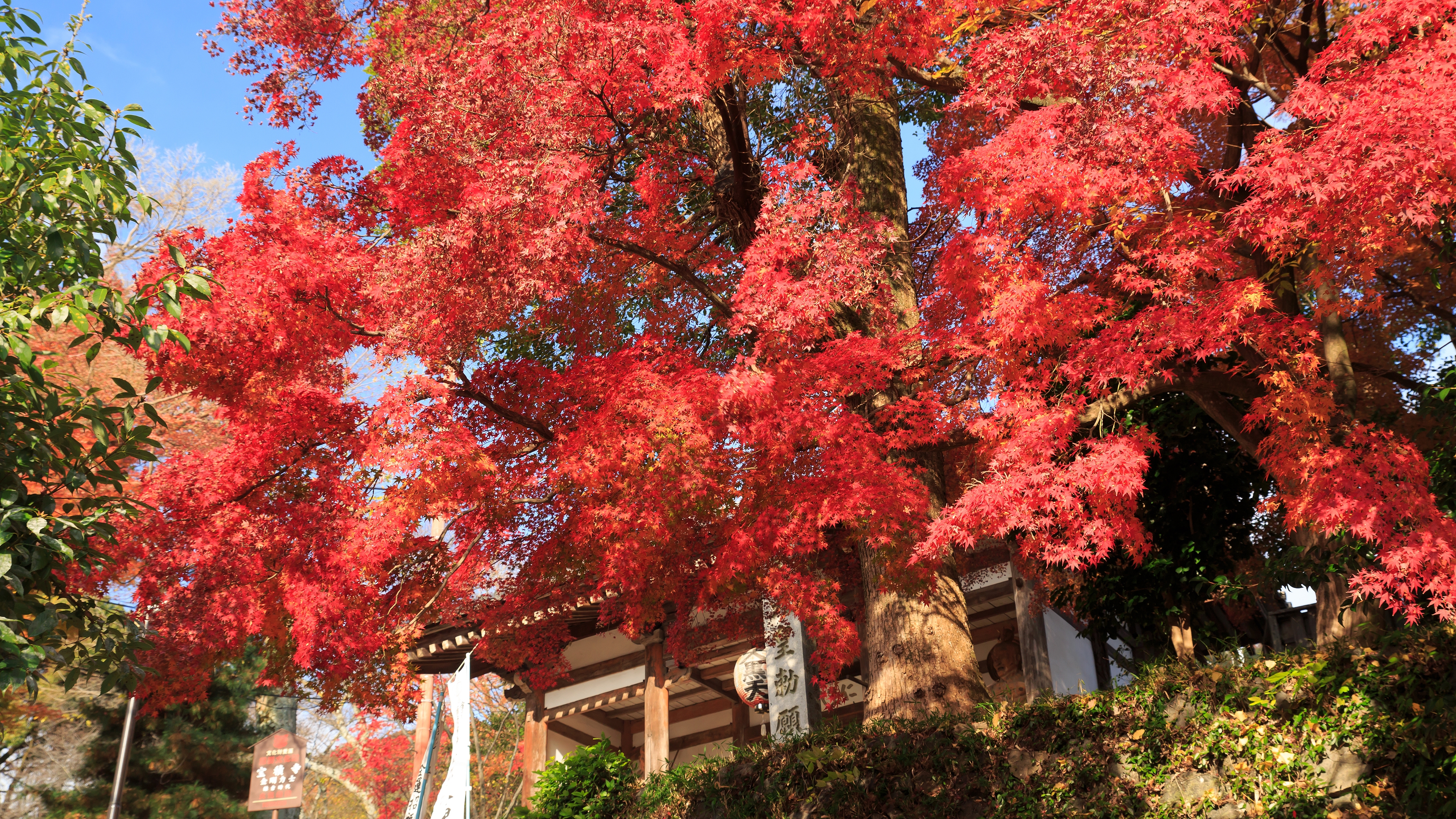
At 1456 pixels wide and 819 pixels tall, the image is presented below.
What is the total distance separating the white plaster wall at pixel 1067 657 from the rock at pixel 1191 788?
14.5 feet

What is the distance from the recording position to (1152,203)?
7.98m

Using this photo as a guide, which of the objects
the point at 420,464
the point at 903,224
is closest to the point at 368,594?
the point at 420,464

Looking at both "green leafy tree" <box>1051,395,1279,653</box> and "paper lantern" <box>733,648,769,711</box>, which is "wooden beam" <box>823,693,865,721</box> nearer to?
"paper lantern" <box>733,648,769,711</box>

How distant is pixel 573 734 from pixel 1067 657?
8.54 metres

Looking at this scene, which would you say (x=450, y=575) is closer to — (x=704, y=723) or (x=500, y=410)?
(x=500, y=410)

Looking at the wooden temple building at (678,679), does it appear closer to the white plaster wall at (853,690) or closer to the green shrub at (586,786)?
the white plaster wall at (853,690)

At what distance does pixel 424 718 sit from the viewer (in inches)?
862

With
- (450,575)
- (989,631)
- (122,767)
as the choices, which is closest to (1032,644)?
(989,631)

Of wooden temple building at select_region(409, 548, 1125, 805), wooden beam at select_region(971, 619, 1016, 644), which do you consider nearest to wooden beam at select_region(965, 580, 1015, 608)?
wooden temple building at select_region(409, 548, 1125, 805)

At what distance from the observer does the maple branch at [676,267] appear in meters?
10.5

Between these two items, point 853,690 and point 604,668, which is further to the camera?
point 604,668

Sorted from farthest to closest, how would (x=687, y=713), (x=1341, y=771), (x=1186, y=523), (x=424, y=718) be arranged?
1. (x=424, y=718)
2. (x=687, y=713)
3. (x=1186, y=523)
4. (x=1341, y=771)

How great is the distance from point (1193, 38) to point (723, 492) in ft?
18.3

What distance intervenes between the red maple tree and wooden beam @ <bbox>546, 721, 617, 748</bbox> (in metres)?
3.91
